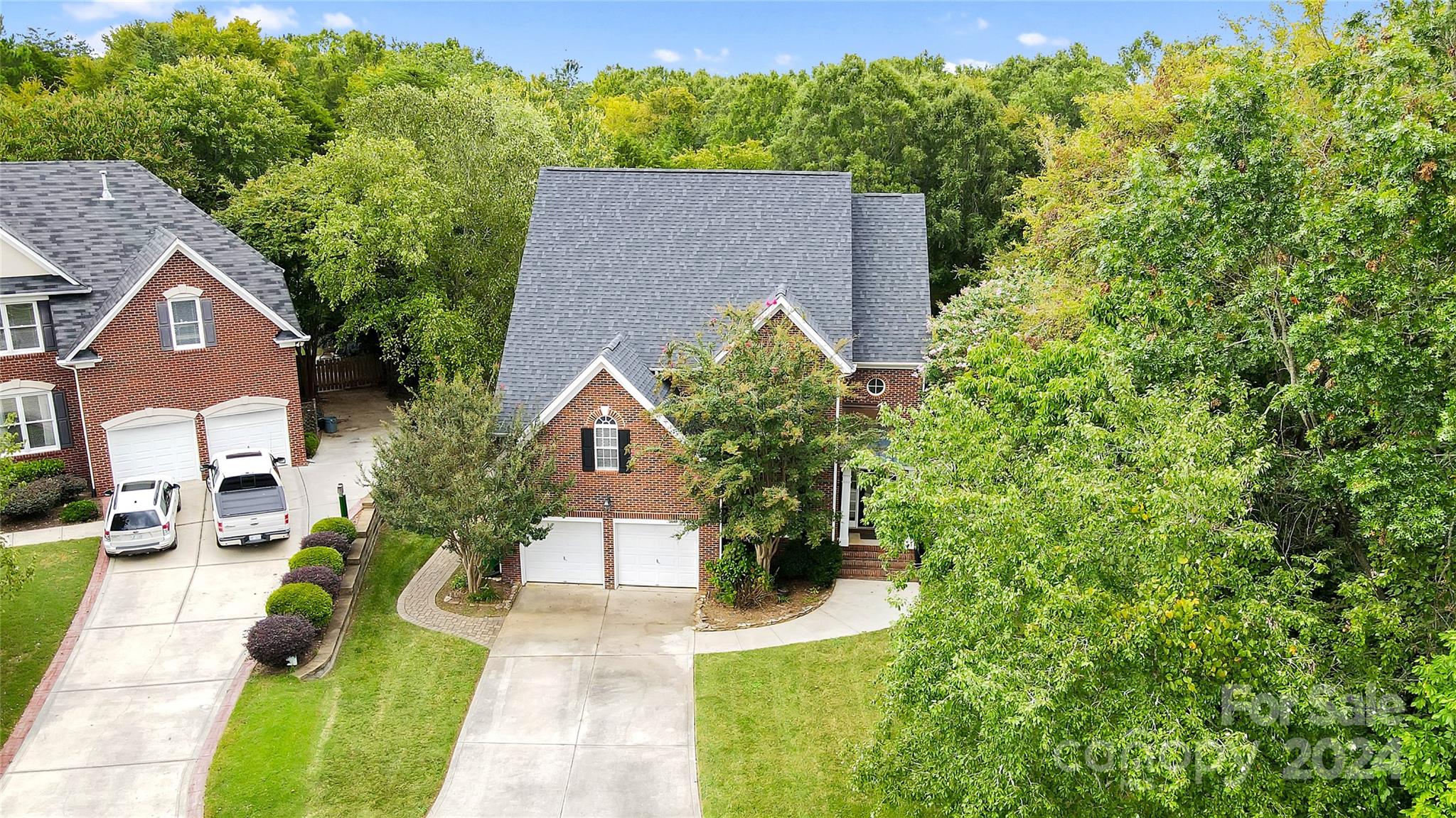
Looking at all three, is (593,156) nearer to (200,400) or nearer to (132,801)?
(200,400)

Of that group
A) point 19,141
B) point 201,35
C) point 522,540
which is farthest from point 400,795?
point 201,35

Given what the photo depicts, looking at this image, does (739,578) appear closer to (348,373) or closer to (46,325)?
(46,325)

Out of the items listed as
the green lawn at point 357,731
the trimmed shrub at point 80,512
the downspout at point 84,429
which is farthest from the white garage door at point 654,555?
the downspout at point 84,429

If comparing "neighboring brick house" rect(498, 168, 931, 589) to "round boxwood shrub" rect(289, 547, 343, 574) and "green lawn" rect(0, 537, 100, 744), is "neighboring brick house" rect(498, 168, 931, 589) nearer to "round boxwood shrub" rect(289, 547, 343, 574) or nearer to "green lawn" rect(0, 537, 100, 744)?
"round boxwood shrub" rect(289, 547, 343, 574)

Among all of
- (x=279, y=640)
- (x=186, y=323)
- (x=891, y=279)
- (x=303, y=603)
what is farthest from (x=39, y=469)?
(x=891, y=279)

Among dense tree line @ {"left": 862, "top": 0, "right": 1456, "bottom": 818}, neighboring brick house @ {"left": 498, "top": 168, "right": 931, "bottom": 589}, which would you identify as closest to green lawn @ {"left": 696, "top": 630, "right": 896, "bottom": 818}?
neighboring brick house @ {"left": 498, "top": 168, "right": 931, "bottom": 589}

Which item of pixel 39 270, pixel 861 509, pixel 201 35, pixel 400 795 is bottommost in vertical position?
pixel 400 795
